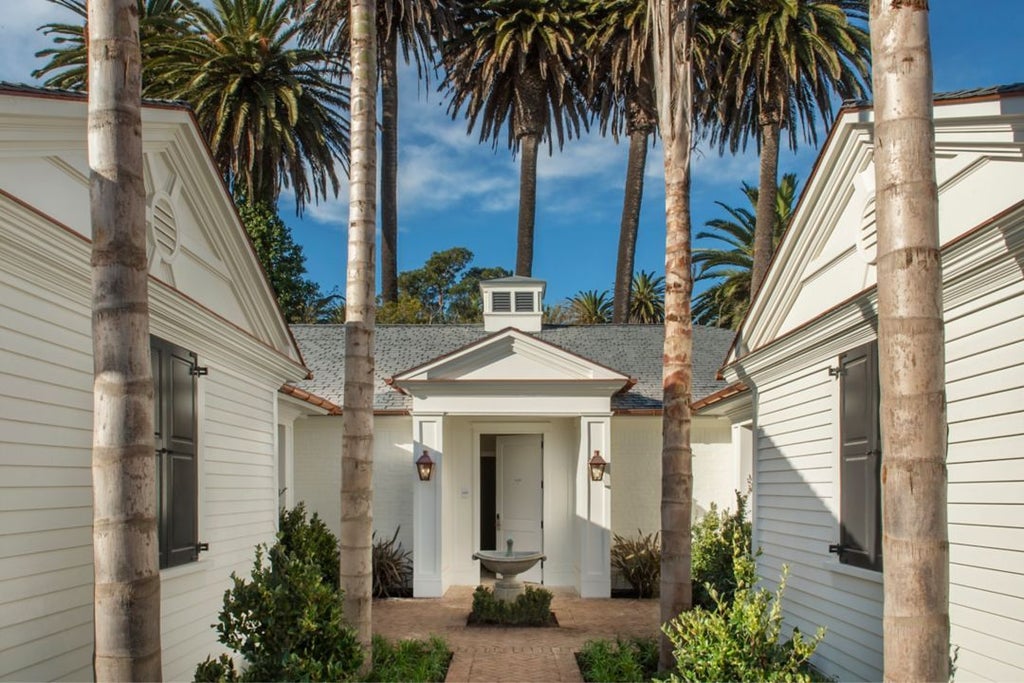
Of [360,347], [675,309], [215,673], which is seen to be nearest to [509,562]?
[360,347]

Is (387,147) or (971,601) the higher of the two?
(387,147)

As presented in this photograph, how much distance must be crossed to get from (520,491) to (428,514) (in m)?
2.21

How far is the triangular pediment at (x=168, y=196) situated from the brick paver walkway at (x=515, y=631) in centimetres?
405

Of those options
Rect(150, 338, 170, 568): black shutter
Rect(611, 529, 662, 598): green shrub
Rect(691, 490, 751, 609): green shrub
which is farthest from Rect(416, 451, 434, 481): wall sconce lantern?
Rect(150, 338, 170, 568): black shutter

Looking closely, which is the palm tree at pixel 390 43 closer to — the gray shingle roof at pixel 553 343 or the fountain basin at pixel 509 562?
the gray shingle roof at pixel 553 343

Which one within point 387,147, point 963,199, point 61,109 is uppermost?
point 387,147

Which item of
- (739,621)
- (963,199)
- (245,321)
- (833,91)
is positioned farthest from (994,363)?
(833,91)

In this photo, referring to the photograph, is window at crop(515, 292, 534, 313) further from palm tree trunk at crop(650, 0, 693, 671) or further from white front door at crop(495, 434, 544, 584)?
palm tree trunk at crop(650, 0, 693, 671)

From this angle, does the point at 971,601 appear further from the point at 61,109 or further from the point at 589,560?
the point at 589,560

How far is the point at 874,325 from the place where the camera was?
6785 millimetres

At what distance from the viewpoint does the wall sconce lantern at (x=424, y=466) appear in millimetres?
13695

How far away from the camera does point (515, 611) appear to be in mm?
11539

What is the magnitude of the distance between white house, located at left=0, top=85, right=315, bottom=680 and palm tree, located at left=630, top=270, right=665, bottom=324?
2973 centimetres

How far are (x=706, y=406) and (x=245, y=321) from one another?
6.56m
